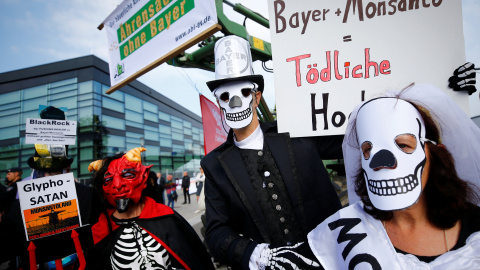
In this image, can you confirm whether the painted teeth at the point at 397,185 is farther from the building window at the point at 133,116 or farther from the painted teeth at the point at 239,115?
the building window at the point at 133,116

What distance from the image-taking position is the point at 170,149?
3881cm

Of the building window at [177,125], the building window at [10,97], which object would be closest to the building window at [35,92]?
the building window at [10,97]

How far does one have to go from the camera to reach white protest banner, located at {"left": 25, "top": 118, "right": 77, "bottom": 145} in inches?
109

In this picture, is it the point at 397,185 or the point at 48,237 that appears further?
the point at 48,237

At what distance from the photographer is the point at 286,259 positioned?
1228 mm

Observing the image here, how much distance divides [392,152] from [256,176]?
0.88m

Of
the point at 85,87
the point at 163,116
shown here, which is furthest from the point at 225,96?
the point at 163,116

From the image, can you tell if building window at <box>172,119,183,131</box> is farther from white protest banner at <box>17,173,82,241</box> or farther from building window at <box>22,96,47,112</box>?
white protest banner at <box>17,173,82,241</box>

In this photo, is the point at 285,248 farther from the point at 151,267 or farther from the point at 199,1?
the point at 199,1

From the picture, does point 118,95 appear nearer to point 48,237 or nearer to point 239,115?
point 48,237

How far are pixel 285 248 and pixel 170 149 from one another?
39.0 meters

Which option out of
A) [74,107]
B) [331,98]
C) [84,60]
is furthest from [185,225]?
[84,60]

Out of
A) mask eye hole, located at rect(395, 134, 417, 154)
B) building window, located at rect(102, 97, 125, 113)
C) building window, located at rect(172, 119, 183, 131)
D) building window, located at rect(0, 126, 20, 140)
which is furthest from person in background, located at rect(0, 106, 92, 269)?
building window, located at rect(172, 119, 183, 131)

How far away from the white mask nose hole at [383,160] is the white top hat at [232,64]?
98 cm
